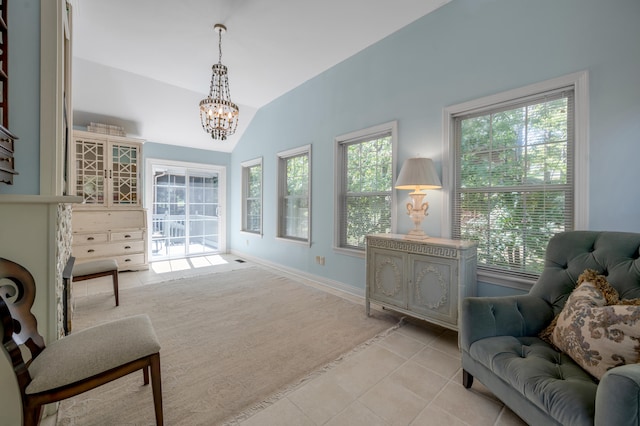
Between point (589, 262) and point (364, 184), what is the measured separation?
224 centimetres

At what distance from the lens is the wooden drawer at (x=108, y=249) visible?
3.98 meters

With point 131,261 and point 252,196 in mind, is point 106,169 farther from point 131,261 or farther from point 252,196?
point 252,196


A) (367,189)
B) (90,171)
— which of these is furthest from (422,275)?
(90,171)

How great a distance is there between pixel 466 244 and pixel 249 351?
6.56ft

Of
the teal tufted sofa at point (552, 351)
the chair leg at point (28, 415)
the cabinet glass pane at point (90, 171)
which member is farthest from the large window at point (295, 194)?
the chair leg at point (28, 415)

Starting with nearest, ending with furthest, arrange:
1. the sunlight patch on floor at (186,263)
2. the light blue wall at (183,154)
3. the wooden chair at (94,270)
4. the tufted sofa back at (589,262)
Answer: the tufted sofa back at (589,262)
the wooden chair at (94,270)
the sunlight patch on floor at (186,263)
the light blue wall at (183,154)

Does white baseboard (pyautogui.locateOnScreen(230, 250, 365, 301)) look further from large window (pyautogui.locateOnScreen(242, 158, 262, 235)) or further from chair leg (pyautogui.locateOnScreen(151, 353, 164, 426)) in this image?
chair leg (pyautogui.locateOnScreen(151, 353, 164, 426))

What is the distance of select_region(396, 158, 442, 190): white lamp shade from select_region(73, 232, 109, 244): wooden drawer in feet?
15.6

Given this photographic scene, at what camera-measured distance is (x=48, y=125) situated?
1.39 meters

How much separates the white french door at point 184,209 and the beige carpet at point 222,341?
6.88 feet

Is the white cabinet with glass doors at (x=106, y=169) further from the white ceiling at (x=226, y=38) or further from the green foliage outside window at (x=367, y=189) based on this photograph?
the green foliage outside window at (x=367, y=189)

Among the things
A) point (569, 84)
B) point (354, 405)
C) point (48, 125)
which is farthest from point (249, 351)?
point (569, 84)

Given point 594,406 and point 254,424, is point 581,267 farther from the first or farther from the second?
point 254,424

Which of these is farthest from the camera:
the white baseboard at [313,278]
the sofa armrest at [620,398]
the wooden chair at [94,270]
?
the white baseboard at [313,278]
